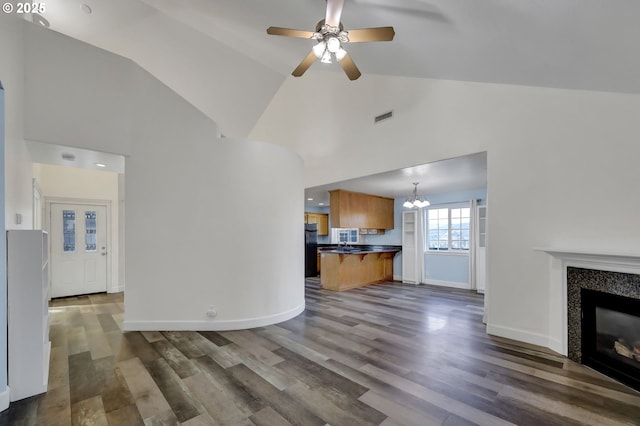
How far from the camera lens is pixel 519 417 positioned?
2.00m

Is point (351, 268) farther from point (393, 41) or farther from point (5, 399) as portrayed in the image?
point (5, 399)

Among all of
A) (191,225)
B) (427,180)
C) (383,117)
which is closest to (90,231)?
(191,225)

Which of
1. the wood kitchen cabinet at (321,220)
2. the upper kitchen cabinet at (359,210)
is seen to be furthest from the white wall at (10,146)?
the wood kitchen cabinet at (321,220)

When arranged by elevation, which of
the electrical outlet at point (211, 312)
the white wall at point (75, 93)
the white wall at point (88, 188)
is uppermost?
the white wall at point (75, 93)

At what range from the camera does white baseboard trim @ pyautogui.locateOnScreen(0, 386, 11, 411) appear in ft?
6.81

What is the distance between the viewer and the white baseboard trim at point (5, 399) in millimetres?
2076

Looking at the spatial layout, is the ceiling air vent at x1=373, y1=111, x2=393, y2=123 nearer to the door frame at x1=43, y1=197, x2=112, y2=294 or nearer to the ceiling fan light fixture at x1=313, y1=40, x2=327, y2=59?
the ceiling fan light fixture at x1=313, y1=40, x2=327, y2=59

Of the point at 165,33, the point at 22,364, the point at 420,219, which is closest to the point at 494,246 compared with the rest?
the point at 420,219

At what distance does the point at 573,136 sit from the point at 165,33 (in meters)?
5.59

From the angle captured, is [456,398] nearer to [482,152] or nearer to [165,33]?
[482,152]

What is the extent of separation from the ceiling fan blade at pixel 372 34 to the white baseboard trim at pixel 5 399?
395cm

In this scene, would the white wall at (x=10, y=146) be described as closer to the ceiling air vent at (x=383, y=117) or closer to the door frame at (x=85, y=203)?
the door frame at (x=85, y=203)

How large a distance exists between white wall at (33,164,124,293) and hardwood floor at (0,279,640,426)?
90.0 inches

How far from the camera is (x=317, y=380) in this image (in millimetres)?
2492
